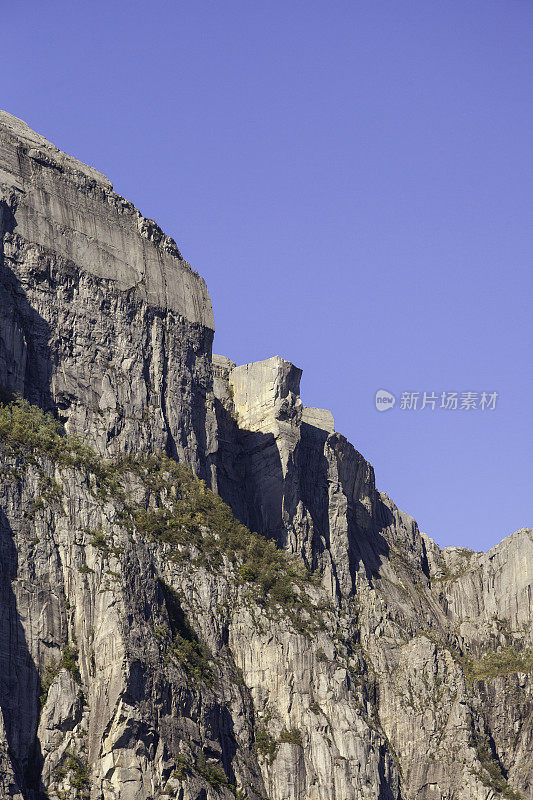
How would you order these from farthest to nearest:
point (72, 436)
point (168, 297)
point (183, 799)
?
point (168, 297), point (72, 436), point (183, 799)

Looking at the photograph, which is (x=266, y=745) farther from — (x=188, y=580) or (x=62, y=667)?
(x=62, y=667)

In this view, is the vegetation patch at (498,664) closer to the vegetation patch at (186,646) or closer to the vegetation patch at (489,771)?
the vegetation patch at (489,771)

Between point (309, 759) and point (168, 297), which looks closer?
point (309, 759)

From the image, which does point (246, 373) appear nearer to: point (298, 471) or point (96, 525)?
point (298, 471)

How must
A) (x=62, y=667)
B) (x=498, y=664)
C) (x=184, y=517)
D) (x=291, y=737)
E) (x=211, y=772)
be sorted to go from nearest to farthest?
(x=62, y=667) → (x=211, y=772) → (x=291, y=737) → (x=184, y=517) → (x=498, y=664)

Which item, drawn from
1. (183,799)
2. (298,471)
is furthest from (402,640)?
(183,799)

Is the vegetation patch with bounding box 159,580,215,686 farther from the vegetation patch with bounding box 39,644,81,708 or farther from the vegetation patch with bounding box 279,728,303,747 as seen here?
the vegetation patch with bounding box 39,644,81,708

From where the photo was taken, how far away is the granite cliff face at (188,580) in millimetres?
116188

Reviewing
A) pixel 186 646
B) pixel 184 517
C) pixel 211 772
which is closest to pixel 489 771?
pixel 186 646

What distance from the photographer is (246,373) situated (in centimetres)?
15288

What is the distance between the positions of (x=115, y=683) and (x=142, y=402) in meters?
29.4

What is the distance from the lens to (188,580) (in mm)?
131000

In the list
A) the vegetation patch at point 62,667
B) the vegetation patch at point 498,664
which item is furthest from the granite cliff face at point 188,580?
the vegetation patch at point 498,664

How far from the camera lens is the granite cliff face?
11619 cm
